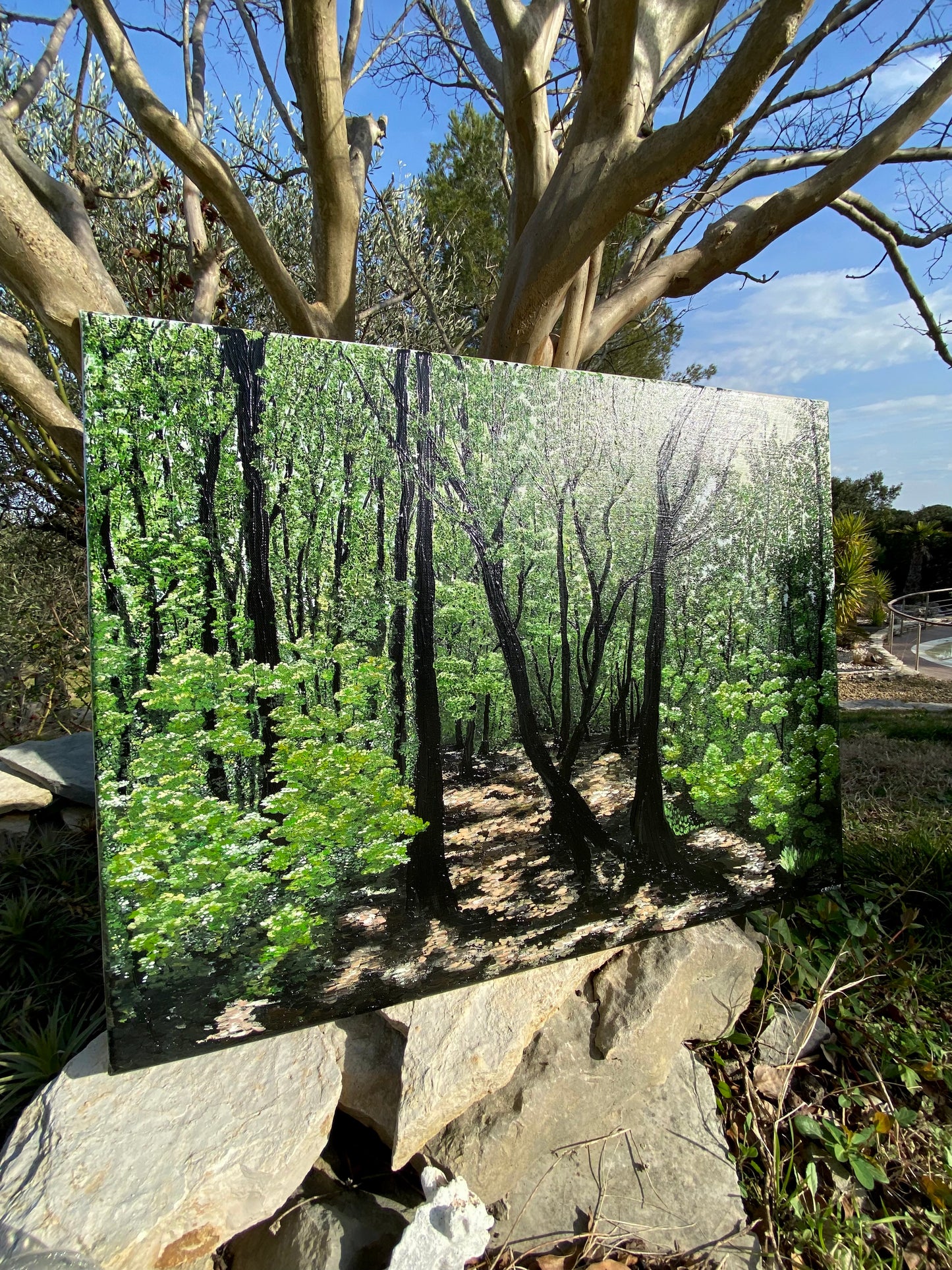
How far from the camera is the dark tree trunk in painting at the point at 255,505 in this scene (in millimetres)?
1902

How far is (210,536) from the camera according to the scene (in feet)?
6.17

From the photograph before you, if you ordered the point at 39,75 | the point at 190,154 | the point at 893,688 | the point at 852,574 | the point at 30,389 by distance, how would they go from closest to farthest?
the point at 190,154, the point at 30,389, the point at 39,75, the point at 893,688, the point at 852,574

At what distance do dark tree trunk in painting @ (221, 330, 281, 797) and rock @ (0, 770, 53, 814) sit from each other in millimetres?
2249

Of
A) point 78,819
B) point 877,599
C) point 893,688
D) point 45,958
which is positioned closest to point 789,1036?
point 45,958

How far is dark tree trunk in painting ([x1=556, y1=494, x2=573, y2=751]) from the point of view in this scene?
229 cm

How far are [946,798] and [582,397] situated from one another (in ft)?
11.4

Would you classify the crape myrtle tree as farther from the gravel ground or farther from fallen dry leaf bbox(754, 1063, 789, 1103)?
the gravel ground

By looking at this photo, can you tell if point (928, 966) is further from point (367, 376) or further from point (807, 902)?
point (367, 376)

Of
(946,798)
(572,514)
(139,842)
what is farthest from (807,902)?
(139,842)

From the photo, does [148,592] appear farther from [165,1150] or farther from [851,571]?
[851,571]

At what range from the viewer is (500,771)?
7.30ft

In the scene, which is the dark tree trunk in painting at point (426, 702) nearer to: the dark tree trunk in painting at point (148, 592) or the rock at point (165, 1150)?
the rock at point (165, 1150)

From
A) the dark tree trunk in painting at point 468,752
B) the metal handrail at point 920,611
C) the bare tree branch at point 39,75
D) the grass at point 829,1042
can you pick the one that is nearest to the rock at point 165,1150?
the grass at point 829,1042

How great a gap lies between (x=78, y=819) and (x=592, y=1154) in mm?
2826
